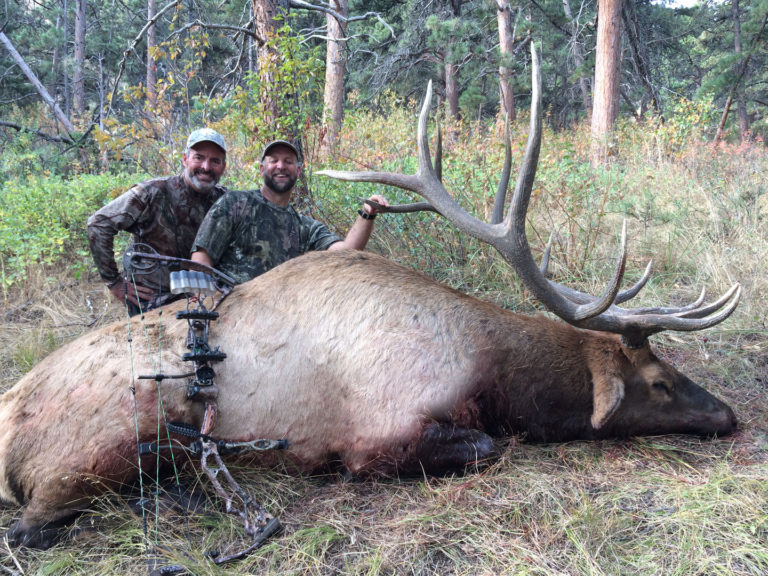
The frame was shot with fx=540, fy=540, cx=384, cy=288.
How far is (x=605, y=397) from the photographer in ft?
9.12

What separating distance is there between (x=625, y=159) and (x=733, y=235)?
12.4ft

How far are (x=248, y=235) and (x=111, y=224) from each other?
1059 millimetres

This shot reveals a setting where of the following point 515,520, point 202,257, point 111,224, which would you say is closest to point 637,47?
point 202,257

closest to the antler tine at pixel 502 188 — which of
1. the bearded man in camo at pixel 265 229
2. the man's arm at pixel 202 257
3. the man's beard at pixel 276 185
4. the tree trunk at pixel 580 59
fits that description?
the bearded man in camo at pixel 265 229

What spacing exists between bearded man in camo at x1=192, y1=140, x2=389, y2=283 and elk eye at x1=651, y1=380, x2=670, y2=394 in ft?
6.35

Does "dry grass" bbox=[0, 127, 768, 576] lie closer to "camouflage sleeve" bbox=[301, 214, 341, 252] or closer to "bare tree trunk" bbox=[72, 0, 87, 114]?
"camouflage sleeve" bbox=[301, 214, 341, 252]

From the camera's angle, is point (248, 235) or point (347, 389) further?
point (248, 235)

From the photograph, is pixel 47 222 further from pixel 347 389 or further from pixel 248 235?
pixel 347 389

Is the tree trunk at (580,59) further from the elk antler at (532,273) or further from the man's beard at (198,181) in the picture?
the elk antler at (532,273)

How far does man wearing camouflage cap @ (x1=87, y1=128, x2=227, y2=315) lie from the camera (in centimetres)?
393

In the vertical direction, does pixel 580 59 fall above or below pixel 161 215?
above

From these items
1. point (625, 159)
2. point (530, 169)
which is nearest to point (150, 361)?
point (530, 169)

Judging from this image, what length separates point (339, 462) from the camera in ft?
8.79

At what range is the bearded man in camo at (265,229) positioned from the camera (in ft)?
12.0
